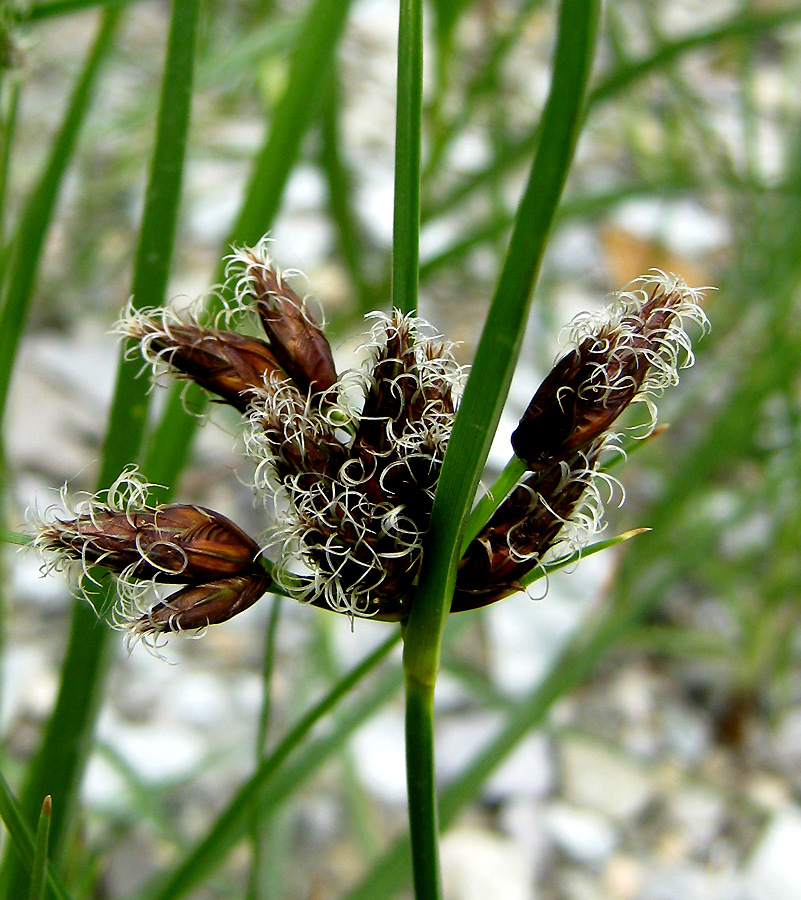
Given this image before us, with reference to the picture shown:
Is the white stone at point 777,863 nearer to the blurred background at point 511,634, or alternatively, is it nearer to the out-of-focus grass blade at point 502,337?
the blurred background at point 511,634

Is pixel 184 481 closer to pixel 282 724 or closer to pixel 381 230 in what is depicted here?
pixel 282 724

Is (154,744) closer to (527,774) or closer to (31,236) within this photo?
(527,774)

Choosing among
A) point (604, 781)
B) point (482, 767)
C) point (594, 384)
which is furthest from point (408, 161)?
point (604, 781)

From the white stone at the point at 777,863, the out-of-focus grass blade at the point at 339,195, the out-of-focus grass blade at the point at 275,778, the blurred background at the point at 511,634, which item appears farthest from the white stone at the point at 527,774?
the out-of-focus grass blade at the point at 339,195

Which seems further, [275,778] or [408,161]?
[275,778]

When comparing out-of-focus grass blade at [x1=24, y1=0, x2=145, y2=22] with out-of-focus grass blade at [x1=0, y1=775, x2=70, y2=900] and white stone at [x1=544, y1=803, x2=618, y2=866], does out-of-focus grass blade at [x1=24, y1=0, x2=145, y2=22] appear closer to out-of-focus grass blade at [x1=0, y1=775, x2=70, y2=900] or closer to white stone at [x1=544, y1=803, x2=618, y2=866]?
out-of-focus grass blade at [x1=0, y1=775, x2=70, y2=900]

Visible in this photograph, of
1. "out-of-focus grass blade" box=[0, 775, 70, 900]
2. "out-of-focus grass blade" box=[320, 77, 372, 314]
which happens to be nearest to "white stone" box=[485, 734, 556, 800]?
"out-of-focus grass blade" box=[320, 77, 372, 314]

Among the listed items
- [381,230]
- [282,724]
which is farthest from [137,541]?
[381,230]
